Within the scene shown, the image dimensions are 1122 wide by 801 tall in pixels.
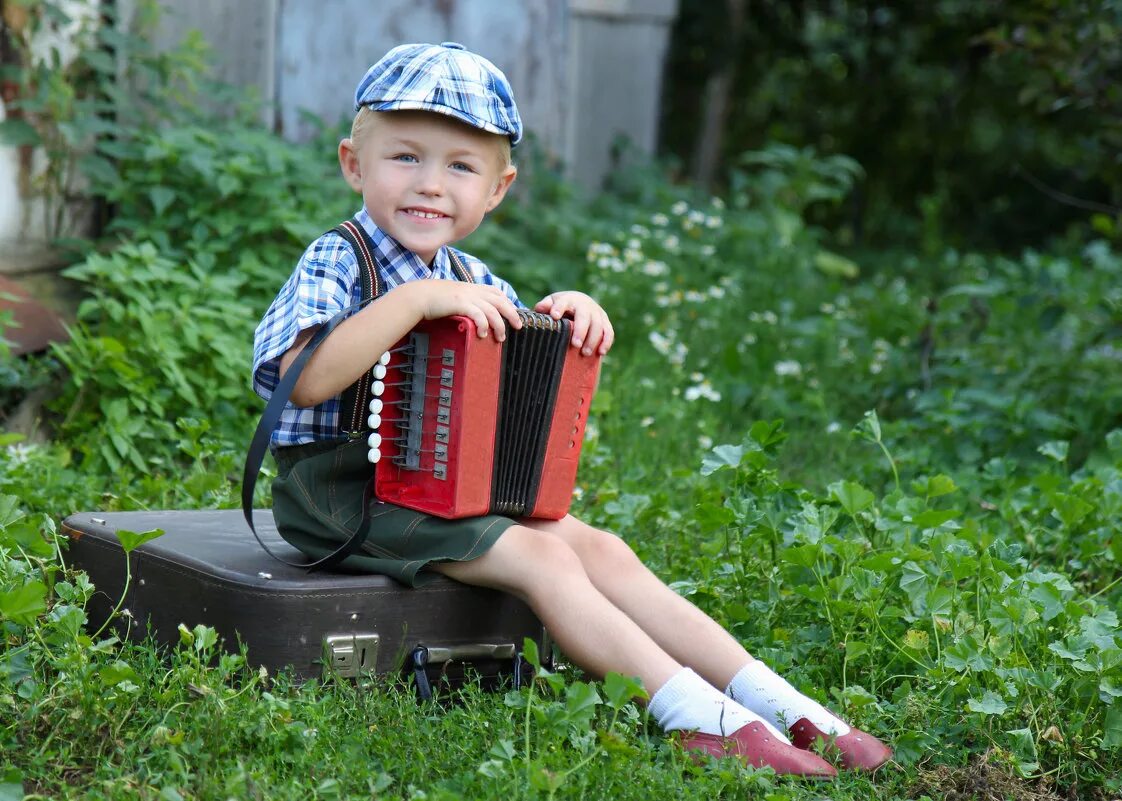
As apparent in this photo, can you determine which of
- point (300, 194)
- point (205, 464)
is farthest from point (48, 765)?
point (300, 194)

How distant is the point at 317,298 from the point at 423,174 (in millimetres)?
343

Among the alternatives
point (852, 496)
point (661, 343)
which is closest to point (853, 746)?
point (852, 496)

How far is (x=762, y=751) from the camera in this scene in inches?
96.1

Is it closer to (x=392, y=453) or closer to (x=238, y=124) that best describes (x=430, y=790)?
(x=392, y=453)

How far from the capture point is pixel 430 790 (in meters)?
2.29

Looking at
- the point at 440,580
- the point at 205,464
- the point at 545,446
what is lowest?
the point at 205,464

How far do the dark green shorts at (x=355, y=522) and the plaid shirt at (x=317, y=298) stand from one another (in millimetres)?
53

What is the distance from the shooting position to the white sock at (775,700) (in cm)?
257

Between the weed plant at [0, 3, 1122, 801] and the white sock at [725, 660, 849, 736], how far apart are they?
0.30 ft

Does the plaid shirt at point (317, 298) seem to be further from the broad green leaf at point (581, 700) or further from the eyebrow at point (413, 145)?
the broad green leaf at point (581, 700)

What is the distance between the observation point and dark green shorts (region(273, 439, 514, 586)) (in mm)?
2682

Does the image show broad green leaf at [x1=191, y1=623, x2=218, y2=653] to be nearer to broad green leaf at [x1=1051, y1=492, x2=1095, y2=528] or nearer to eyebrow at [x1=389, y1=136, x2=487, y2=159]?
eyebrow at [x1=389, y1=136, x2=487, y2=159]

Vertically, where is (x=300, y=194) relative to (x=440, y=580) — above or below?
above

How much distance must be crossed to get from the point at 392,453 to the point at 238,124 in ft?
10.2
